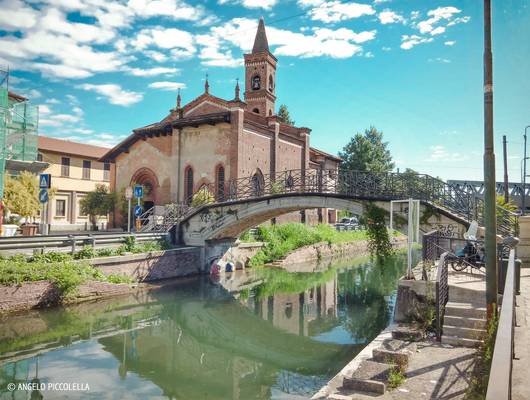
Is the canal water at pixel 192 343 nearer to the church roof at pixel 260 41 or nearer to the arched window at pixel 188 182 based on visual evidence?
the arched window at pixel 188 182

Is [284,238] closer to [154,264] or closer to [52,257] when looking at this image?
[154,264]

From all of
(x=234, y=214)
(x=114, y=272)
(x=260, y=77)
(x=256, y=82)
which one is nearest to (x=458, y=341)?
(x=114, y=272)

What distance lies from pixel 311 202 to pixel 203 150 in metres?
10.4

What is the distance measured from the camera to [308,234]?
96.5ft

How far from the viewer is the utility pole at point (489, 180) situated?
719 cm

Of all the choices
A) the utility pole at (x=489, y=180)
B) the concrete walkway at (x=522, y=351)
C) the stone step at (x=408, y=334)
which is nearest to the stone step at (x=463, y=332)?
the utility pole at (x=489, y=180)

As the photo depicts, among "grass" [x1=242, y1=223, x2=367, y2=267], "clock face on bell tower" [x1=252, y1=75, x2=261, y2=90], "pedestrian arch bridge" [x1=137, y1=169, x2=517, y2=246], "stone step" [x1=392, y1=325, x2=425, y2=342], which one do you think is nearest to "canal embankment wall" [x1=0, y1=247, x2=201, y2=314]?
"pedestrian arch bridge" [x1=137, y1=169, x2=517, y2=246]

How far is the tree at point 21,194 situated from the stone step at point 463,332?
21285 millimetres

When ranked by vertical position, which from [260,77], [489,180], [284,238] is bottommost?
[284,238]

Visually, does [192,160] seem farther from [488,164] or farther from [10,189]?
[488,164]

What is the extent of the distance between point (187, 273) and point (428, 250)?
13.4 metres

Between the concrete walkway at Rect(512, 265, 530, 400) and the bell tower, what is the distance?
2815 centimetres

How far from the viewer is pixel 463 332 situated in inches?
289

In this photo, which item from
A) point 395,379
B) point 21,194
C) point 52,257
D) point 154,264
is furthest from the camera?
point 21,194
